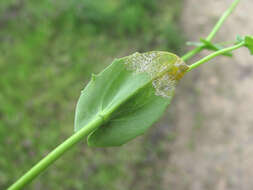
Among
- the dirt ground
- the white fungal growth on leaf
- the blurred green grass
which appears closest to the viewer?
the white fungal growth on leaf

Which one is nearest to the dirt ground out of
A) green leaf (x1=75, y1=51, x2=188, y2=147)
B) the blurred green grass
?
the blurred green grass

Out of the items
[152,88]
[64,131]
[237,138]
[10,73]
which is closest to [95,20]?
[10,73]

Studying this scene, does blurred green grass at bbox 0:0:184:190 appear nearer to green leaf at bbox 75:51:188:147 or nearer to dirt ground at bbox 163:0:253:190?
dirt ground at bbox 163:0:253:190

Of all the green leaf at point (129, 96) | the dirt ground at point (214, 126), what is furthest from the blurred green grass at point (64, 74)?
the green leaf at point (129, 96)

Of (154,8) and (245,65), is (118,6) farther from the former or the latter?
(245,65)

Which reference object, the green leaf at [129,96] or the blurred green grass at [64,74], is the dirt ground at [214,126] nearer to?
the blurred green grass at [64,74]

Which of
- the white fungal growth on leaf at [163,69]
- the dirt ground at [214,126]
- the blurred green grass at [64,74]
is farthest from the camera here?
the dirt ground at [214,126]

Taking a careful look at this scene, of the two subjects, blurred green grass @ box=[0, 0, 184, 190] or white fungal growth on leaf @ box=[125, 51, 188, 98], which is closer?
white fungal growth on leaf @ box=[125, 51, 188, 98]

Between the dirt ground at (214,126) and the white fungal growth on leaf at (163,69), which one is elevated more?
the dirt ground at (214,126)

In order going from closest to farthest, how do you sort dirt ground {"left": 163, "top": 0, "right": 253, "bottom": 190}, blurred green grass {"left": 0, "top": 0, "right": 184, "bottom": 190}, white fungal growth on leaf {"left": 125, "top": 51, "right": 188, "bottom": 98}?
1. white fungal growth on leaf {"left": 125, "top": 51, "right": 188, "bottom": 98}
2. blurred green grass {"left": 0, "top": 0, "right": 184, "bottom": 190}
3. dirt ground {"left": 163, "top": 0, "right": 253, "bottom": 190}

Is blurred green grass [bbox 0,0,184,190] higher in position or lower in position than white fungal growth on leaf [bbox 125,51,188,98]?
higher
